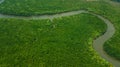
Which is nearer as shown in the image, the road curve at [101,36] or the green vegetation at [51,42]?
the green vegetation at [51,42]

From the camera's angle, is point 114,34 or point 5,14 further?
point 5,14

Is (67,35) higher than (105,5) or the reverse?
the reverse

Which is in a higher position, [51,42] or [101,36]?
[101,36]

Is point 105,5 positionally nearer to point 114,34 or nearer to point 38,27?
point 114,34

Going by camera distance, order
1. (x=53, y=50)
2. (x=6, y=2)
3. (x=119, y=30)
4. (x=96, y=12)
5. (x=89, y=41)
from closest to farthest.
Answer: (x=53, y=50) < (x=89, y=41) < (x=119, y=30) < (x=96, y=12) < (x=6, y=2)

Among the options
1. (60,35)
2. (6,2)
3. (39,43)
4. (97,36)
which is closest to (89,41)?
(97,36)

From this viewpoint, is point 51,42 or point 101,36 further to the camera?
point 101,36

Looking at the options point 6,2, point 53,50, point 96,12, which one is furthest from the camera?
point 6,2

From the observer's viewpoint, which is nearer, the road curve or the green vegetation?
the green vegetation
